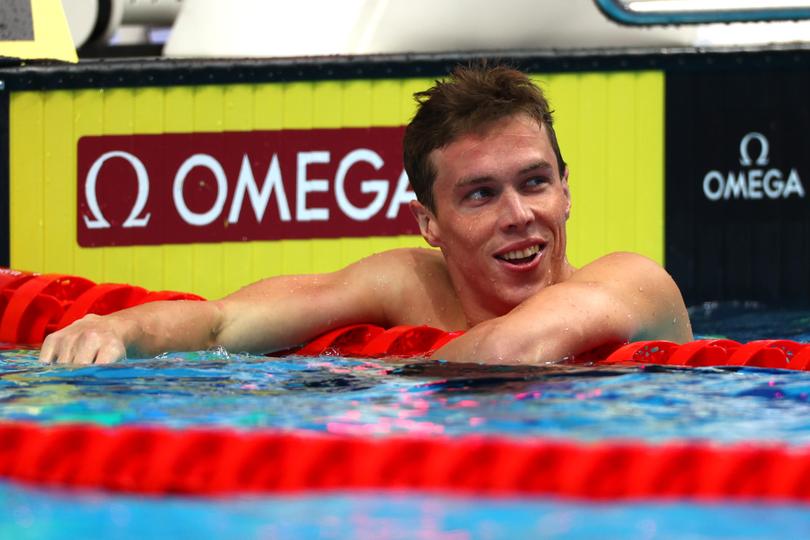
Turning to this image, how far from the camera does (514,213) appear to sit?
139 inches

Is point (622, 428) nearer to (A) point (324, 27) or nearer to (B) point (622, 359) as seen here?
(B) point (622, 359)

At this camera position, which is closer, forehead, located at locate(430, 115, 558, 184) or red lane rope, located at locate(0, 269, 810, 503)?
red lane rope, located at locate(0, 269, 810, 503)

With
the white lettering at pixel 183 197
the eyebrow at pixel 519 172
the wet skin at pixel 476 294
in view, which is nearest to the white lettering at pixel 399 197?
the white lettering at pixel 183 197

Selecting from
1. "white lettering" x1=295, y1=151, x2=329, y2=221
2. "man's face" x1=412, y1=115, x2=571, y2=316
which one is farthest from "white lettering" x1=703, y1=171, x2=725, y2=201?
"man's face" x1=412, y1=115, x2=571, y2=316

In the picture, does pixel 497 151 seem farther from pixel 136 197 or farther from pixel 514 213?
pixel 136 197

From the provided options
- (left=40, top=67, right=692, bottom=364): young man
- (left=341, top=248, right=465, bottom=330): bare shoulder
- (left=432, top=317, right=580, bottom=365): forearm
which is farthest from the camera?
(left=341, top=248, right=465, bottom=330): bare shoulder

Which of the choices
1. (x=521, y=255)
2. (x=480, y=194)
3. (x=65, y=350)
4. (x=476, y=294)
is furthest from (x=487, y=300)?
(x=65, y=350)

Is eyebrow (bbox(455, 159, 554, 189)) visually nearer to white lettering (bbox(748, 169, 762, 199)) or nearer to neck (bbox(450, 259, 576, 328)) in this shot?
neck (bbox(450, 259, 576, 328))

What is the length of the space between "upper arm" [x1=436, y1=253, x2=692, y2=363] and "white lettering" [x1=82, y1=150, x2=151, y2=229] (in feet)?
9.43

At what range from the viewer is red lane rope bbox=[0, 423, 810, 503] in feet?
6.59

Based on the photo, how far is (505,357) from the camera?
3.29 meters

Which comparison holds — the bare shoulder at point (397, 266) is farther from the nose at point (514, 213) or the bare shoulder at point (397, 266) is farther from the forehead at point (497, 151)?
the nose at point (514, 213)

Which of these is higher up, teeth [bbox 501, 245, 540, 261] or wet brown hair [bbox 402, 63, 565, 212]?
wet brown hair [bbox 402, 63, 565, 212]

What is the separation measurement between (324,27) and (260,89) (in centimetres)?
48
